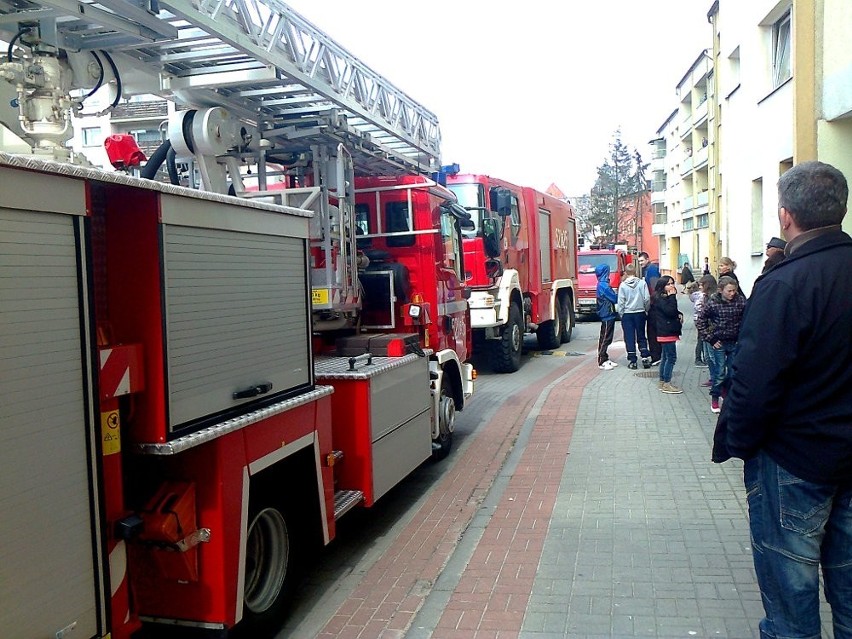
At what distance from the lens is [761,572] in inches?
119

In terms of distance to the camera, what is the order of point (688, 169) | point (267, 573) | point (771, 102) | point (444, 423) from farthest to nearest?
point (688, 169) < point (771, 102) < point (444, 423) < point (267, 573)

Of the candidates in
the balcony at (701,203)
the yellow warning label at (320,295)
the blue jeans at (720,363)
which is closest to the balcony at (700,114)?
the balcony at (701,203)

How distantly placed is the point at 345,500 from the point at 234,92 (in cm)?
303

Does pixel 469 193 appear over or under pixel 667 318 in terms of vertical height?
over

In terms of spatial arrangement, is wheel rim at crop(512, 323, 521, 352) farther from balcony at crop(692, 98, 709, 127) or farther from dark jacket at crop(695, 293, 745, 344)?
balcony at crop(692, 98, 709, 127)

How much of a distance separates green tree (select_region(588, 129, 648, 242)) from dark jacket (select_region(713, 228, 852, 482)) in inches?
2549

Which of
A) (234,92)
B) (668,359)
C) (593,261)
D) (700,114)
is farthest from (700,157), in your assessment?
(234,92)

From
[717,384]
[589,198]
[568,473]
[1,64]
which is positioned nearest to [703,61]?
[589,198]

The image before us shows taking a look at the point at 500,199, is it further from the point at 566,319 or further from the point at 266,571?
the point at 266,571

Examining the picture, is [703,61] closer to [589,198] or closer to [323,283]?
[589,198]

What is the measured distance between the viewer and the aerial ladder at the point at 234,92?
393cm

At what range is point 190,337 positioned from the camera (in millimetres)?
3416

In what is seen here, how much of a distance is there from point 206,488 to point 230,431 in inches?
10.5

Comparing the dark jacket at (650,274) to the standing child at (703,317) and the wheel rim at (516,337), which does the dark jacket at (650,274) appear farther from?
the standing child at (703,317)
